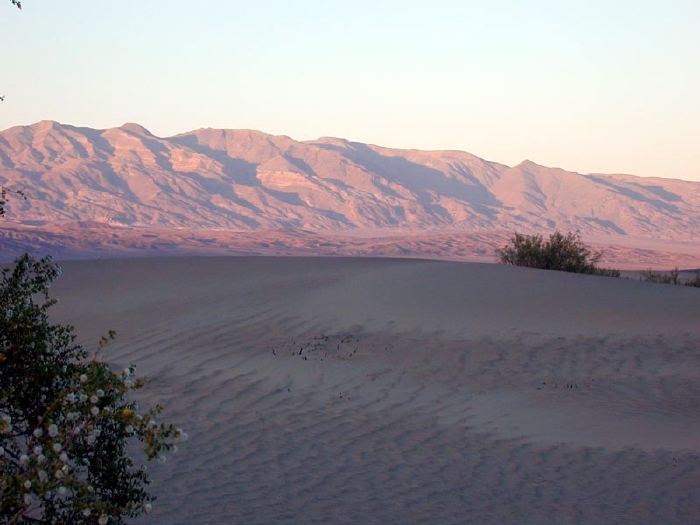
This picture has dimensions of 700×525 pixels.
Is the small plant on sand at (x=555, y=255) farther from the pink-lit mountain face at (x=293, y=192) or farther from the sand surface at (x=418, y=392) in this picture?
the pink-lit mountain face at (x=293, y=192)

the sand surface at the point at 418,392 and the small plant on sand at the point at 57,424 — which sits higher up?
the small plant on sand at the point at 57,424

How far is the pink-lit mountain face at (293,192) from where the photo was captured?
127812mm

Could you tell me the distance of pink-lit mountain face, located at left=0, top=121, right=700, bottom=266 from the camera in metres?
128

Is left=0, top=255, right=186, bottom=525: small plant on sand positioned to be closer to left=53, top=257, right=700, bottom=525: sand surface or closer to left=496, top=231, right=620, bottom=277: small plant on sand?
left=53, top=257, right=700, bottom=525: sand surface

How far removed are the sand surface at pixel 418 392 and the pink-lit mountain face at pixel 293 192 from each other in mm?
79755

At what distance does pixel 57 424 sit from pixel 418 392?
7.96 meters

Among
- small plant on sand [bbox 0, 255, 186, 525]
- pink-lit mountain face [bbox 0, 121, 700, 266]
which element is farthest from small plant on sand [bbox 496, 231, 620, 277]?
pink-lit mountain face [bbox 0, 121, 700, 266]

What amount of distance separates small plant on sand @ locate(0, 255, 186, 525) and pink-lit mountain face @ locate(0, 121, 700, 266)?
92943 mm

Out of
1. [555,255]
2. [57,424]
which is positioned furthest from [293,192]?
[57,424]

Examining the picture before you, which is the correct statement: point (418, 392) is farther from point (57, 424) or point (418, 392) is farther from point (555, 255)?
point (555, 255)

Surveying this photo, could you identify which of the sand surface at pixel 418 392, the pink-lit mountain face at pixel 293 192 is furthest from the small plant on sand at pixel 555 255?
the pink-lit mountain face at pixel 293 192

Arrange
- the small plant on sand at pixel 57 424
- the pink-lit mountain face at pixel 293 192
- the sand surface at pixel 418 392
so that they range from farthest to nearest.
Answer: the pink-lit mountain face at pixel 293 192 → the sand surface at pixel 418 392 → the small plant on sand at pixel 57 424

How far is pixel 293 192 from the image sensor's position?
15100 centimetres

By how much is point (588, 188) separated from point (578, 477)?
17767cm
